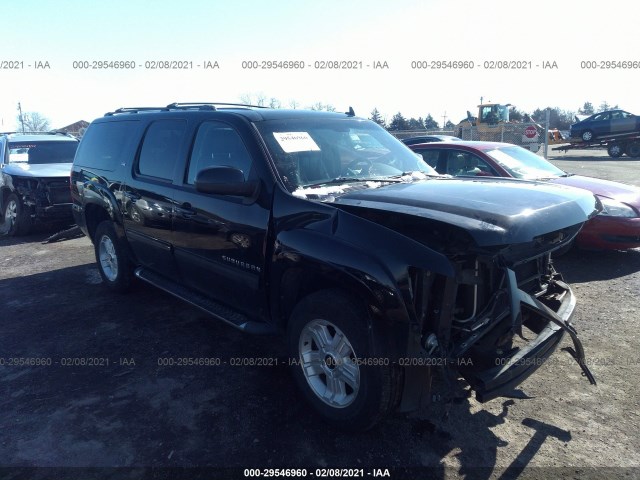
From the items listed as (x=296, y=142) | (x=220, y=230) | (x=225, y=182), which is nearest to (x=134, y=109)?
(x=220, y=230)

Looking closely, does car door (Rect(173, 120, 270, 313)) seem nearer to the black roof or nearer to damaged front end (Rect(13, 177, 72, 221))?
Answer: the black roof

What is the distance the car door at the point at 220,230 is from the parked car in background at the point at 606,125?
2737 centimetres

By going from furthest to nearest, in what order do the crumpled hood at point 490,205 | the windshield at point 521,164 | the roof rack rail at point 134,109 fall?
1. the windshield at point 521,164
2. the roof rack rail at point 134,109
3. the crumpled hood at point 490,205

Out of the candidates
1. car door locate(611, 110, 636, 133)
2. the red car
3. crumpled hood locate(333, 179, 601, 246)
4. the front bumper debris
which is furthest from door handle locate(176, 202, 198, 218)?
car door locate(611, 110, 636, 133)

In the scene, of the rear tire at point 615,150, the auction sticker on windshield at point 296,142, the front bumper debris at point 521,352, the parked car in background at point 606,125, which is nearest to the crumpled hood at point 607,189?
the front bumper debris at point 521,352

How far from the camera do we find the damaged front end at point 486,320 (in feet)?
8.25

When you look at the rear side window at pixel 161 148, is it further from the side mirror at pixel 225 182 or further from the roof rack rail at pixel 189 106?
the side mirror at pixel 225 182

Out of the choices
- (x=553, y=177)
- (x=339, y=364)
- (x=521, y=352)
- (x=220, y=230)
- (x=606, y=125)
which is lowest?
(x=339, y=364)

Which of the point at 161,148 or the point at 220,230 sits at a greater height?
the point at 161,148

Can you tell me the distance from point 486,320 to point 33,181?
872cm

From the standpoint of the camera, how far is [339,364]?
292 cm

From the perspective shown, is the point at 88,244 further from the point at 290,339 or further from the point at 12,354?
the point at 290,339

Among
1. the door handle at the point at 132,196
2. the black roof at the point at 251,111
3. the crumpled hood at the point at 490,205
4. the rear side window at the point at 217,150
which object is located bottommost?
the door handle at the point at 132,196

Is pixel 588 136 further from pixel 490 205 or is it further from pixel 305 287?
pixel 305 287
